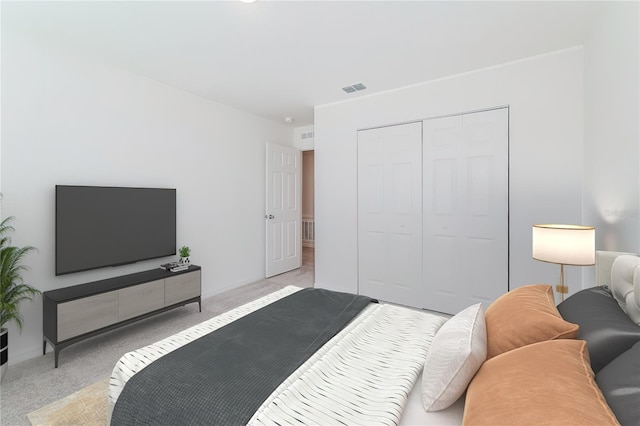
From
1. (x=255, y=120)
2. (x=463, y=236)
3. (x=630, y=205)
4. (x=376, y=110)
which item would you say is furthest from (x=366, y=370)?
(x=255, y=120)

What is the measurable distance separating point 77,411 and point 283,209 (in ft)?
12.5

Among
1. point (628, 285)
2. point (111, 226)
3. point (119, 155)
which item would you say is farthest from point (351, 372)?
point (119, 155)

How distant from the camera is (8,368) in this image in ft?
7.61

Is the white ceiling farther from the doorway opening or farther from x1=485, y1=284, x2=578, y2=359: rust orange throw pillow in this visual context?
Result: the doorway opening

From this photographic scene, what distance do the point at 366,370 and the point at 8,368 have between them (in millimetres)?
2928

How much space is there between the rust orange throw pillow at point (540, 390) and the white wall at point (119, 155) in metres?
3.39

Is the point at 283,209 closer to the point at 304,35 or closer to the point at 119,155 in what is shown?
the point at 119,155

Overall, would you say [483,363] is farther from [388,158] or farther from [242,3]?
[388,158]

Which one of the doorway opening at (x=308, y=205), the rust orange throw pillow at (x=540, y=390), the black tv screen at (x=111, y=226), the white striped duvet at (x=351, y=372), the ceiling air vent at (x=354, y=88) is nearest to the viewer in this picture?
the rust orange throw pillow at (x=540, y=390)

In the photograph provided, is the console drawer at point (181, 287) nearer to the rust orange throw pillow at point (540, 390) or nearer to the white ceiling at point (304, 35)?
the white ceiling at point (304, 35)

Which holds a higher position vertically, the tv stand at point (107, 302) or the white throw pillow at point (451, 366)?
the white throw pillow at point (451, 366)

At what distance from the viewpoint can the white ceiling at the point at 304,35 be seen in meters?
2.13

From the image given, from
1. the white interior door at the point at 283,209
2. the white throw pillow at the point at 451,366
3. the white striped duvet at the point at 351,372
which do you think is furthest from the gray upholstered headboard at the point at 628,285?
the white interior door at the point at 283,209

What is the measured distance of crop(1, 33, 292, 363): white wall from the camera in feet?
8.07
